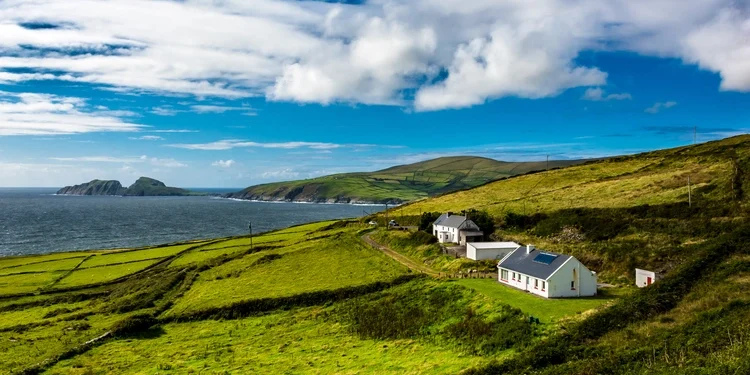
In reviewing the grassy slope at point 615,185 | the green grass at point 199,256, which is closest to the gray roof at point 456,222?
the grassy slope at point 615,185

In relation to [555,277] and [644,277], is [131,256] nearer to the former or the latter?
[555,277]

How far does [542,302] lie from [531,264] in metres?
7.29

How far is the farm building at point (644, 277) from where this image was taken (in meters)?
45.9

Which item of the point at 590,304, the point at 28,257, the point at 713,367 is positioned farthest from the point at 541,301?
the point at 28,257

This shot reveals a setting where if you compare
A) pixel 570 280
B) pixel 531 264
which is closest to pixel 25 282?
pixel 531 264

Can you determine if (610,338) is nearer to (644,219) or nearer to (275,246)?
(644,219)

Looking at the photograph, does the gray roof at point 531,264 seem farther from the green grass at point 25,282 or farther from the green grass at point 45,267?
the green grass at point 45,267

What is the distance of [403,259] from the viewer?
7175 cm

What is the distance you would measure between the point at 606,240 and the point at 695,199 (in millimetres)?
18580

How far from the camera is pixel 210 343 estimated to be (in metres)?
44.0

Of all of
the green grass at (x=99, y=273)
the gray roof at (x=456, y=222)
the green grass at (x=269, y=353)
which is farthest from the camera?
the gray roof at (x=456, y=222)

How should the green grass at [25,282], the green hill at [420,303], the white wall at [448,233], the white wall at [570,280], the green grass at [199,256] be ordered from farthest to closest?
the green grass at [199,256] → the white wall at [448,233] → the green grass at [25,282] → the white wall at [570,280] → the green hill at [420,303]

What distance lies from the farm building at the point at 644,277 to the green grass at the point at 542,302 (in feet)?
15.4

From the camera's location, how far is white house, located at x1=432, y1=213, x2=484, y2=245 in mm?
79562
